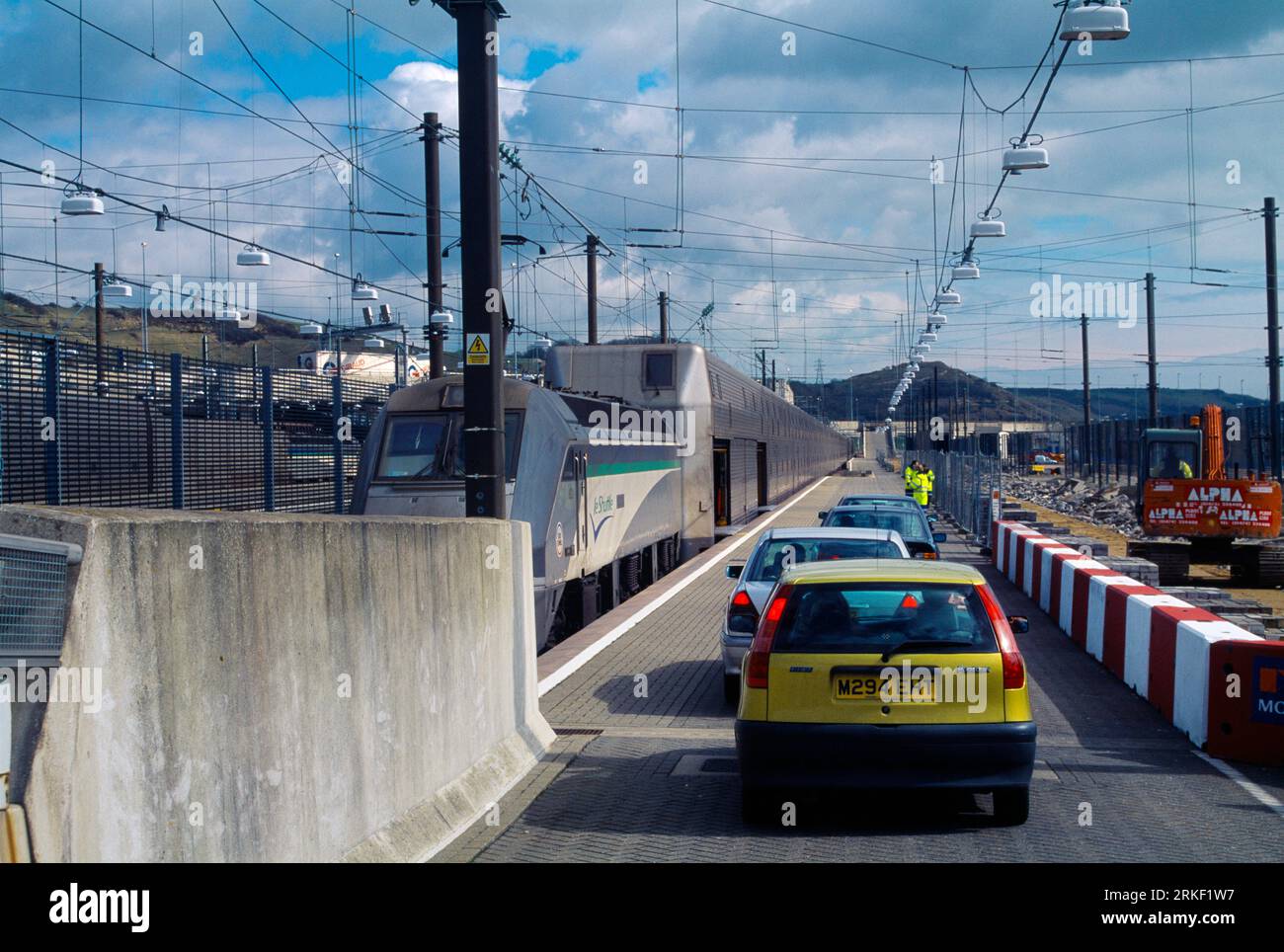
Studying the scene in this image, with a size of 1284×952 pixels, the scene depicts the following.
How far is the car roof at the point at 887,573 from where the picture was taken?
25.4 ft

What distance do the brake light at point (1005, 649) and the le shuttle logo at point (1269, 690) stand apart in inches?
96.8

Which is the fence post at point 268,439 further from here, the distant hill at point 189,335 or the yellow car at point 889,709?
the distant hill at point 189,335

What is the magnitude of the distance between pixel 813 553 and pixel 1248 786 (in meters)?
4.69

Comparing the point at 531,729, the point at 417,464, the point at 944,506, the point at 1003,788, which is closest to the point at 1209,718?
the point at 1003,788

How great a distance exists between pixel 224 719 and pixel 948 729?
3.91 metres

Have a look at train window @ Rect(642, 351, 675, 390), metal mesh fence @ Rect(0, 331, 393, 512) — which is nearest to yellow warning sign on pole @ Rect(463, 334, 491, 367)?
metal mesh fence @ Rect(0, 331, 393, 512)

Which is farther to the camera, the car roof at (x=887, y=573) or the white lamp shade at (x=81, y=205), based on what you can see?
the white lamp shade at (x=81, y=205)

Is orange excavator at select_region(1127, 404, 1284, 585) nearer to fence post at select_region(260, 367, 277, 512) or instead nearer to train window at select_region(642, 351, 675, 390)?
train window at select_region(642, 351, 675, 390)

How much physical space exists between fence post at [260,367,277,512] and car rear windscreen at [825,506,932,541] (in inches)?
292

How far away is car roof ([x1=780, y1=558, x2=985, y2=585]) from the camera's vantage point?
7734mm
